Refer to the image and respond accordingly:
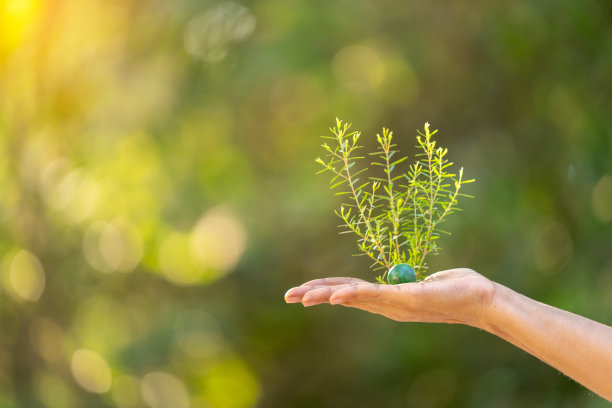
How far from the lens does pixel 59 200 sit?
11.0ft

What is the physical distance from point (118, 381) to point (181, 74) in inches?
61.4

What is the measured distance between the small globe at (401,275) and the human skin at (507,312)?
0.06m

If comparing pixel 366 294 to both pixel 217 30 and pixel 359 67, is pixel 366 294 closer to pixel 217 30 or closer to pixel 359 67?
pixel 359 67

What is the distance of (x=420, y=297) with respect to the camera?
3.14 ft

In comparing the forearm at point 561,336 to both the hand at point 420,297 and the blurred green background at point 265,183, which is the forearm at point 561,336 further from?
the blurred green background at point 265,183

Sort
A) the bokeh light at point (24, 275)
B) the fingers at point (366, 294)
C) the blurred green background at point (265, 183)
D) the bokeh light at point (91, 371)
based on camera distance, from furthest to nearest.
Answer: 1. the bokeh light at point (24, 275)
2. the bokeh light at point (91, 371)
3. the blurred green background at point (265, 183)
4. the fingers at point (366, 294)

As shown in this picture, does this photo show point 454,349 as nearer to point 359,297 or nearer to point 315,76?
point 315,76

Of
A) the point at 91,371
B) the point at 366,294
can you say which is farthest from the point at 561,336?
the point at 91,371

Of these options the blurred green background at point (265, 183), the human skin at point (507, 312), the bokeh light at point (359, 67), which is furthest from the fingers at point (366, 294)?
the bokeh light at point (359, 67)

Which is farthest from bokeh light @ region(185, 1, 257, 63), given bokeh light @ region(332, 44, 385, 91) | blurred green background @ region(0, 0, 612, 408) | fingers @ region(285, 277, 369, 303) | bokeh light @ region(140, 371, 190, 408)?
fingers @ region(285, 277, 369, 303)

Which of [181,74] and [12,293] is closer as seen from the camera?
[181,74]

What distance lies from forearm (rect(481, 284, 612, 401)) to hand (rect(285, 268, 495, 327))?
27 mm

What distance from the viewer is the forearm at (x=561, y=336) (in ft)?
3.11

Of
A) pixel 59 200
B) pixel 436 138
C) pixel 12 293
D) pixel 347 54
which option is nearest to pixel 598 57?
pixel 436 138
